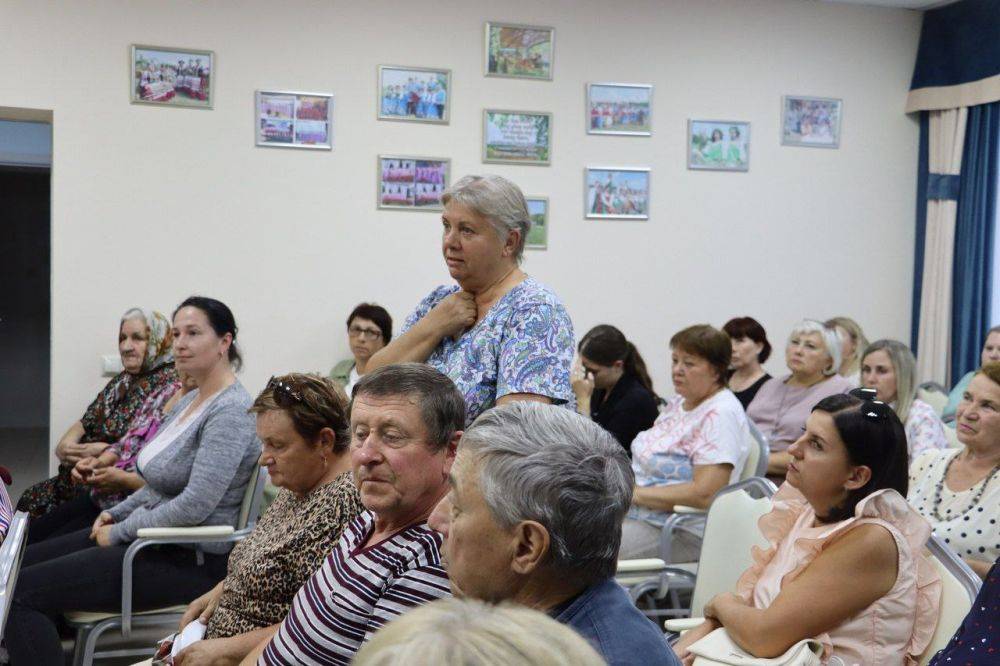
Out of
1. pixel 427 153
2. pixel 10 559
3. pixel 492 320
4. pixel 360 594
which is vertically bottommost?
pixel 10 559

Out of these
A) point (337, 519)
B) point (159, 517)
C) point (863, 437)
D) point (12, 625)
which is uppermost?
point (863, 437)

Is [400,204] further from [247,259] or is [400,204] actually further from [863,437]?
[863,437]

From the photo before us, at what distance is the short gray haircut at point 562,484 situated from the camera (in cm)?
128

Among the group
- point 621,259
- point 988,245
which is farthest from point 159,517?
point 988,245

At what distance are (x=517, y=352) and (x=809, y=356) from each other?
9.44 ft

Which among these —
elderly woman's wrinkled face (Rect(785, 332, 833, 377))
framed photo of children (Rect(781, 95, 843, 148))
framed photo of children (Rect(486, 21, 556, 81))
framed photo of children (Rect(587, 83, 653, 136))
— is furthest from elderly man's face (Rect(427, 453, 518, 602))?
framed photo of children (Rect(781, 95, 843, 148))

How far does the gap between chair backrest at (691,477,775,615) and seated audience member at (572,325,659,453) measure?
59.1 inches

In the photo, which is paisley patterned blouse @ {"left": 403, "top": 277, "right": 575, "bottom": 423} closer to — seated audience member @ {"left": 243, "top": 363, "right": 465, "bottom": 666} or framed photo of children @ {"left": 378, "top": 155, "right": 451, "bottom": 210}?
seated audience member @ {"left": 243, "top": 363, "right": 465, "bottom": 666}

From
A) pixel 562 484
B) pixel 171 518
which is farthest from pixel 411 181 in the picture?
pixel 562 484

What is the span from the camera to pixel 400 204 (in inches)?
210

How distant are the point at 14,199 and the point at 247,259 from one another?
5.07 meters

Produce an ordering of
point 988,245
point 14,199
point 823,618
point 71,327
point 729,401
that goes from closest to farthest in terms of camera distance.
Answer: point 823,618, point 729,401, point 71,327, point 988,245, point 14,199

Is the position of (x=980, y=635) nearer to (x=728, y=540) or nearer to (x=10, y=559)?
(x=728, y=540)

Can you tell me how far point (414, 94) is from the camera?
5305 millimetres
